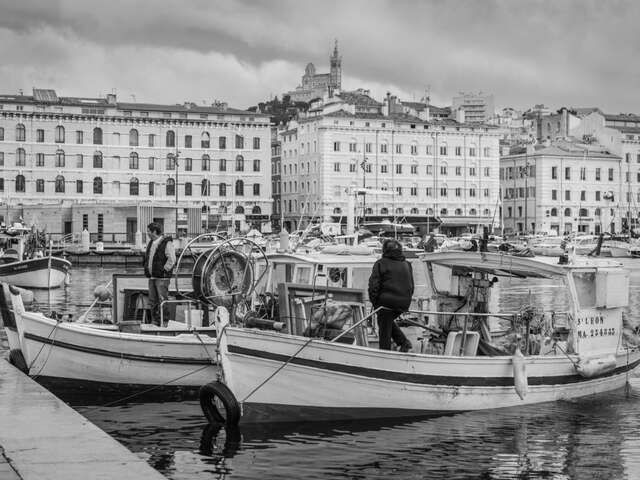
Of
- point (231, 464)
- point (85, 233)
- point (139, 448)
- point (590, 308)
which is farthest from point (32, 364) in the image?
point (85, 233)

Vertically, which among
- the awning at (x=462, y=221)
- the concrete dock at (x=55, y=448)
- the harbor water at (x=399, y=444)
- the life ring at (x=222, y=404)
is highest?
the awning at (x=462, y=221)

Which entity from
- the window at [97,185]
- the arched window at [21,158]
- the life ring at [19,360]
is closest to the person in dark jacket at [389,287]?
the life ring at [19,360]

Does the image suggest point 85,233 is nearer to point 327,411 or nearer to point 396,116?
point 396,116

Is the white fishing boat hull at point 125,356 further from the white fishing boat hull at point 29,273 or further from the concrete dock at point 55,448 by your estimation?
the white fishing boat hull at point 29,273

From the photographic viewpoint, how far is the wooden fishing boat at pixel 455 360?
13.8m

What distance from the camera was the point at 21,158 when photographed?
83.4 metres

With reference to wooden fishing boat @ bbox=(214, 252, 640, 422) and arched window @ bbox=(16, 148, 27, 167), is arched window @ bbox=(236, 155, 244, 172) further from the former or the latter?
wooden fishing boat @ bbox=(214, 252, 640, 422)

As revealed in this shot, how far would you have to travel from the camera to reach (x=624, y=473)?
12328mm

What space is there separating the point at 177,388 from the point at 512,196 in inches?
3708

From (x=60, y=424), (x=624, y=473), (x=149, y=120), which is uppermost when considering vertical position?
(x=149, y=120)

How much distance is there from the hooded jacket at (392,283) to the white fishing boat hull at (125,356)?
339cm

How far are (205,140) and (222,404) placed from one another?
249ft

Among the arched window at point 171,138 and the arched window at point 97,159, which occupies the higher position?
the arched window at point 171,138

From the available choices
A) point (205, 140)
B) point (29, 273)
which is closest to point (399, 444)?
point (29, 273)
